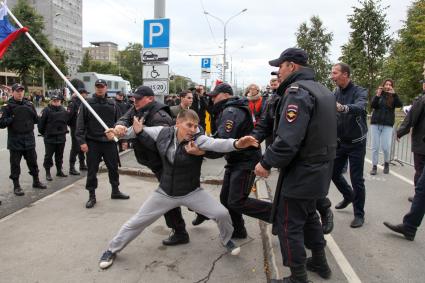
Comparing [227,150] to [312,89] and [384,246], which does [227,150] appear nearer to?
[312,89]

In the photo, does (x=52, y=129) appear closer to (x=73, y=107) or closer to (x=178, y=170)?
(x=73, y=107)

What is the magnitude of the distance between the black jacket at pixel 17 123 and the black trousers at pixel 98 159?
1339mm

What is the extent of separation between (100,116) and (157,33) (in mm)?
2617

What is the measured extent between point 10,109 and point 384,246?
598 cm

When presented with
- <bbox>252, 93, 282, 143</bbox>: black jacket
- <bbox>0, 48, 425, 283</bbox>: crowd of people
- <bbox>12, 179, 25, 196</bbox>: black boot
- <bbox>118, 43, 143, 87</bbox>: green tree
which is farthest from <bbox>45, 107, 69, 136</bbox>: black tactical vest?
<bbox>118, 43, 143, 87</bbox>: green tree

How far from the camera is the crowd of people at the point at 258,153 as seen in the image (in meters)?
3.17

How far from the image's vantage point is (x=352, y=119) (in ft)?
16.2

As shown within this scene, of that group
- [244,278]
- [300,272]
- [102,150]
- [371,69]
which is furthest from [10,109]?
[371,69]

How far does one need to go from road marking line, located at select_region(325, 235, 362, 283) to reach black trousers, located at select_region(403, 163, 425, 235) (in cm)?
90

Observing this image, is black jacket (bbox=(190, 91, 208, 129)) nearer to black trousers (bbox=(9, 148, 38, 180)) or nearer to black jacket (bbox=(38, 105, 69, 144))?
black jacket (bbox=(38, 105, 69, 144))

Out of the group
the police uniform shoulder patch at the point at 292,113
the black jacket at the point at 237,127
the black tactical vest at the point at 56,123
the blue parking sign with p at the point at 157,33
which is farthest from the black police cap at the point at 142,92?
the black tactical vest at the point at 56,123

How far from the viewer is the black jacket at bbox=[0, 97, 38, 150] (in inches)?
255

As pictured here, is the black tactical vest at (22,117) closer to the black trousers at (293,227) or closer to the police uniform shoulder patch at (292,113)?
the black trousers at (293,227)

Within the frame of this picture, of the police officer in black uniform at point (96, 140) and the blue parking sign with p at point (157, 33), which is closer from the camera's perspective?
the police officer in black uniform at point (96, 140)
